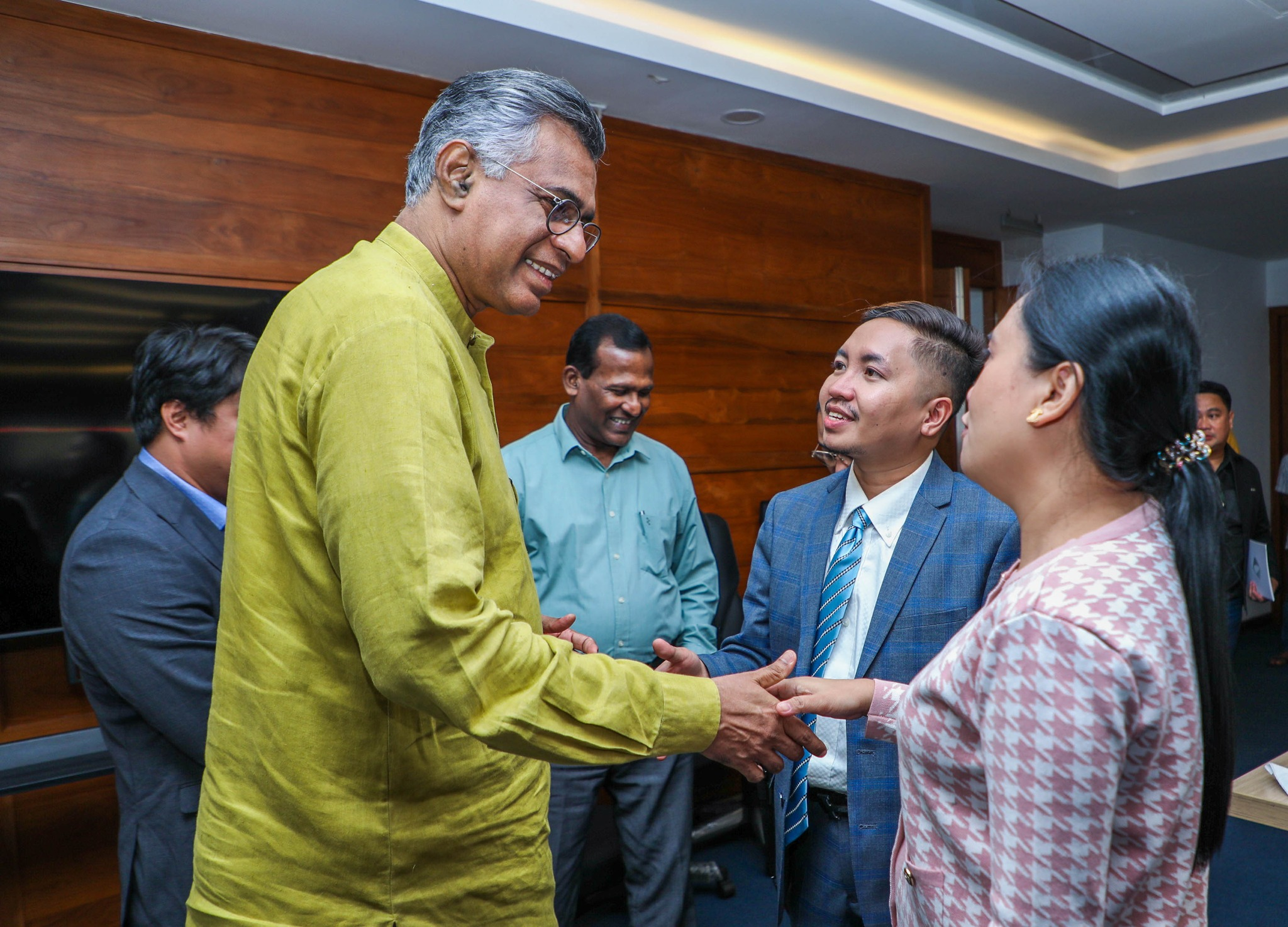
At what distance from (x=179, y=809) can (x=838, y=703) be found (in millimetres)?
1150

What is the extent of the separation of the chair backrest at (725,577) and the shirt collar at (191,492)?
1.95 meters

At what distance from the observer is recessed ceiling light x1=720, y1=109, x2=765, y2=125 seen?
381 centimetres

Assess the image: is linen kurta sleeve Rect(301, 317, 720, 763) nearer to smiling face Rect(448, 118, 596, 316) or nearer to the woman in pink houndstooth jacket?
smiling face Rect(448, 118, 596, 316)

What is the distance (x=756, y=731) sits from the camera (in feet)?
4.27

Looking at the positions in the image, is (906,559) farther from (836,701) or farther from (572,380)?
(572,380)

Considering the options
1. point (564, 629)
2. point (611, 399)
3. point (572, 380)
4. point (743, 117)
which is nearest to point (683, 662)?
point (564, 629)

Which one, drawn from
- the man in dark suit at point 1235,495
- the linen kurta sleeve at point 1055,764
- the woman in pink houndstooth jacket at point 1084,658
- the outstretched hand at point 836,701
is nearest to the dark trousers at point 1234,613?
the man in dark suit at point 1235,495

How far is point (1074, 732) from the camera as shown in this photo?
32.4 inches

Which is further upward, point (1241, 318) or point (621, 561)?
point (1241, 318)

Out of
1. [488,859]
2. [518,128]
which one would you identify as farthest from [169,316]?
[488,859]

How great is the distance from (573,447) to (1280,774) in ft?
6.42

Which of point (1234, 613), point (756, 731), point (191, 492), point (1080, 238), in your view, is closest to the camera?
point (756, 731)

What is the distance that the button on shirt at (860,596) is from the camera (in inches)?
61.4

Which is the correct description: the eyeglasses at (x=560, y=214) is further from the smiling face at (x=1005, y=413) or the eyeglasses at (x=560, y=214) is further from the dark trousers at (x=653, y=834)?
the dark trousers at (x=653, y=834)
